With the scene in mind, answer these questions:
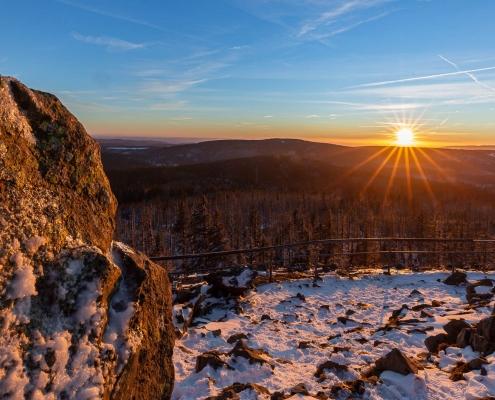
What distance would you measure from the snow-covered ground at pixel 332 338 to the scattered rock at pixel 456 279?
21cm

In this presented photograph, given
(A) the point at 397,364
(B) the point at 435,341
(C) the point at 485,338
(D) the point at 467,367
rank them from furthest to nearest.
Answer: (B) the point at 435,341, (C) the point at 485,338, (D) the point at 467,367, (A) the point at 397,364

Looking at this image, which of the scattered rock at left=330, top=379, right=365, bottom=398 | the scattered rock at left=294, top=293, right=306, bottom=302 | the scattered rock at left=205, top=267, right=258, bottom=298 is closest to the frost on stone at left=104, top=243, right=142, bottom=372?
the scattered rock at left=330, top=379, right=365, bottom=398

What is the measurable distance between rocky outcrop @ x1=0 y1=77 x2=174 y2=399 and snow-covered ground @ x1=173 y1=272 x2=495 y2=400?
2.17m

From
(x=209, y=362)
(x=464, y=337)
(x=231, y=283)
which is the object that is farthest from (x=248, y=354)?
(x=231, y=283)

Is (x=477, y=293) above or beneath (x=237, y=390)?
beneath

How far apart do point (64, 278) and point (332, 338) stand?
20.7 feet

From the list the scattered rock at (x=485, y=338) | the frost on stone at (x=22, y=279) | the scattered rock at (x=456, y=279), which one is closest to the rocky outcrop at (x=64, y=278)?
the frost on stone at (x=22, y=279)

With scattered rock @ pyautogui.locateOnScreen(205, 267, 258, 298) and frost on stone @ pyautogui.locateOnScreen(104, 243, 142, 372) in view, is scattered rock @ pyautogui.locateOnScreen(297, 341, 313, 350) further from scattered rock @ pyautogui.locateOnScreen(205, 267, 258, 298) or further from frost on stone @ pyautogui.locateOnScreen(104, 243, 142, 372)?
frost on stone @ pyautogui.locateOnScreen(104, 243, 142, 372)

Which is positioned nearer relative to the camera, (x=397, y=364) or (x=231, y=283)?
(x=397, y=364)

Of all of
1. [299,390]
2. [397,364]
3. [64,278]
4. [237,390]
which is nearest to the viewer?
[64,278]

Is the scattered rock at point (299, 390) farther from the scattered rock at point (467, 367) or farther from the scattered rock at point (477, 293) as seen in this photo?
the scattered rock at point (477, 293)

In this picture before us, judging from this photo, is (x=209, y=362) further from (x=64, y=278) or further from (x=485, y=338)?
(x=485, y=338)

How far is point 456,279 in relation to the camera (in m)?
12.7

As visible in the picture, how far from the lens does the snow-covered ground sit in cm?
569
